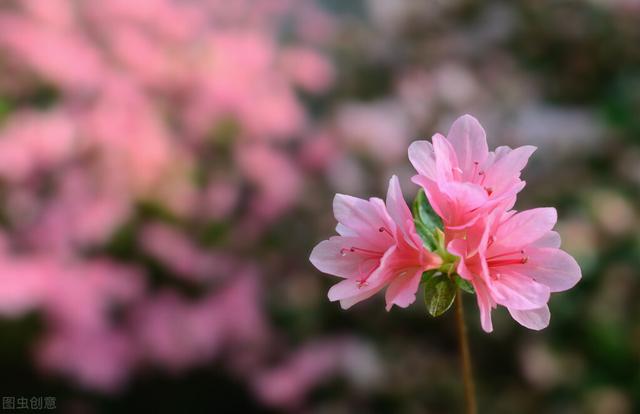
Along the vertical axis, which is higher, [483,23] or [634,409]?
[483,23]

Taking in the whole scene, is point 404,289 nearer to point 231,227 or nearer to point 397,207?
point 397,207

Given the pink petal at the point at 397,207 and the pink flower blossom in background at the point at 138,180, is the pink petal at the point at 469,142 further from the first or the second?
the pink flower blossom in background at the point at 138,180

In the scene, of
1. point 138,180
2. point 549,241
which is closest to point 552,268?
point 549,241

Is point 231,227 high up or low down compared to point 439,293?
up

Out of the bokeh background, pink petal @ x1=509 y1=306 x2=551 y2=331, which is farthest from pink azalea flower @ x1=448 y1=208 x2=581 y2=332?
the bokeh background

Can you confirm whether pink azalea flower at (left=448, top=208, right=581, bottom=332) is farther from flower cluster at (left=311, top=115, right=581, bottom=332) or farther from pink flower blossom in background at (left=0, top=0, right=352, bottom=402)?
pink flower blossom in background at (left=0, top=0, right=352, bottom=402)

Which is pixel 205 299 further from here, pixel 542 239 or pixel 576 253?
pixel 542 239

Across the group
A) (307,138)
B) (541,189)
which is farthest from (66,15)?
(541,189)
